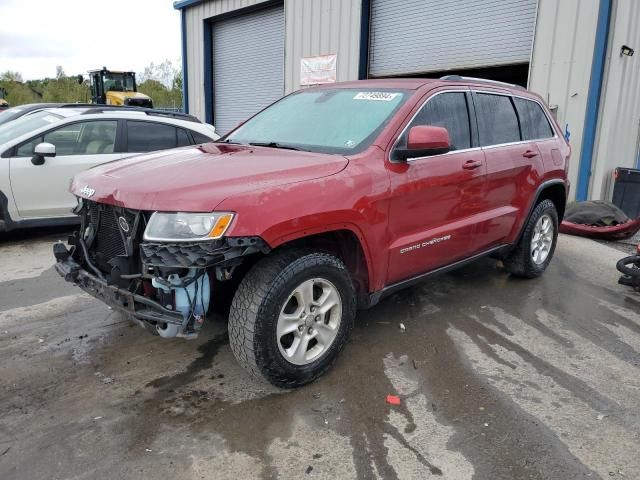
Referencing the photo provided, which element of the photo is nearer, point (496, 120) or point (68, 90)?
point (496, 120)

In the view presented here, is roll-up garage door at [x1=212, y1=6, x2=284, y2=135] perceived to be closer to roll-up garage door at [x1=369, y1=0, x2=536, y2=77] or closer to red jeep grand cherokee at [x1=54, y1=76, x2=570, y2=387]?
roll-up garage door at [x1=369, y1=0, x2=536, y2=77]

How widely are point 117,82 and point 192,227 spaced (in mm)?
22098

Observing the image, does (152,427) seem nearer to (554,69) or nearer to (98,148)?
(98,148)

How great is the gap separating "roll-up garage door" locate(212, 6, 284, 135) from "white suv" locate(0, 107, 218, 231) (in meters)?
→ 7.36

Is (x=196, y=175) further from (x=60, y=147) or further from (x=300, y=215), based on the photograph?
(x=60, y=147)

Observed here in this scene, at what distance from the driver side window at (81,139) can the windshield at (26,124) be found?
8.4 inches

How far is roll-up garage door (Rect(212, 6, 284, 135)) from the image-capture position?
1389cm

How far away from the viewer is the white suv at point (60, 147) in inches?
238

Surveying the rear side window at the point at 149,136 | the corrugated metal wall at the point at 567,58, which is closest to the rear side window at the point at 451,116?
the rear side window at the point at 149,136

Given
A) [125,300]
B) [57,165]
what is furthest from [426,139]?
[57,165]

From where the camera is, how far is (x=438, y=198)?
3.71 meters

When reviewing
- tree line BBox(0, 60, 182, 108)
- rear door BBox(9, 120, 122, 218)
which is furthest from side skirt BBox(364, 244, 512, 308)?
tree line BBox(0, 60, 182, 108)

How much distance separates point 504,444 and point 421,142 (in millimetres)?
1759

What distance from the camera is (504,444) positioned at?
8.77ft
